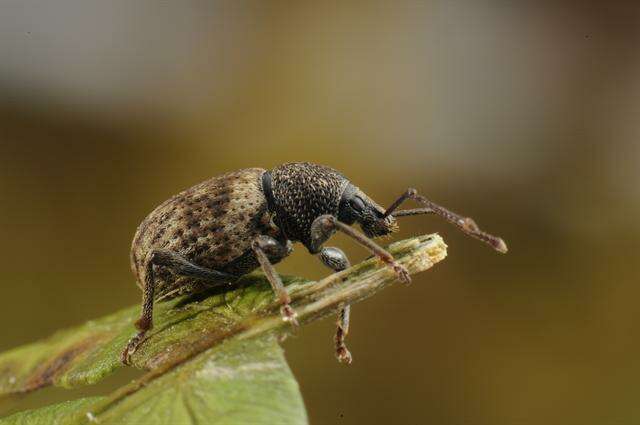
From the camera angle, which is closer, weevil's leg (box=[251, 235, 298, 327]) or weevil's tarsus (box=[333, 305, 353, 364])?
weevil's leg (box=[251, 235, 298, 327])

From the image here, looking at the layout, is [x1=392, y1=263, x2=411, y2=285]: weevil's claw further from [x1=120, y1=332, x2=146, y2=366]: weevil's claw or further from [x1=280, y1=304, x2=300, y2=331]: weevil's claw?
[x1=120, y1=332, x2=146, y2=366]: weevil's claw

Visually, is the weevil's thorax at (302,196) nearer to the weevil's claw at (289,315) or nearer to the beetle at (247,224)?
the beetle at (247,224)

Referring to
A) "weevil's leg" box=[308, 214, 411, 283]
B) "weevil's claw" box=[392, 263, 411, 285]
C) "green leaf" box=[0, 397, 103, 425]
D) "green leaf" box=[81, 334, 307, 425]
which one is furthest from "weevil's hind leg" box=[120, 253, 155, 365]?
"weevil's claw" box=[392, 263, 411, 285]

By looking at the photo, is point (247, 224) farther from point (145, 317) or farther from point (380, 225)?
point (145, 317)

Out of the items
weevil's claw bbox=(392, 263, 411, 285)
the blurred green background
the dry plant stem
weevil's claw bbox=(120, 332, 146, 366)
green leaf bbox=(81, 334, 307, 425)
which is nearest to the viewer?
green leaf bbox=(81, 334, 307, 425)

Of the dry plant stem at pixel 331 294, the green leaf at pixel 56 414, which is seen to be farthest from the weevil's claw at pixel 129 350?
the dry plant stem at pixel 331 294

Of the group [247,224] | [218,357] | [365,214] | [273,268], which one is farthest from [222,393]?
[365,214]
